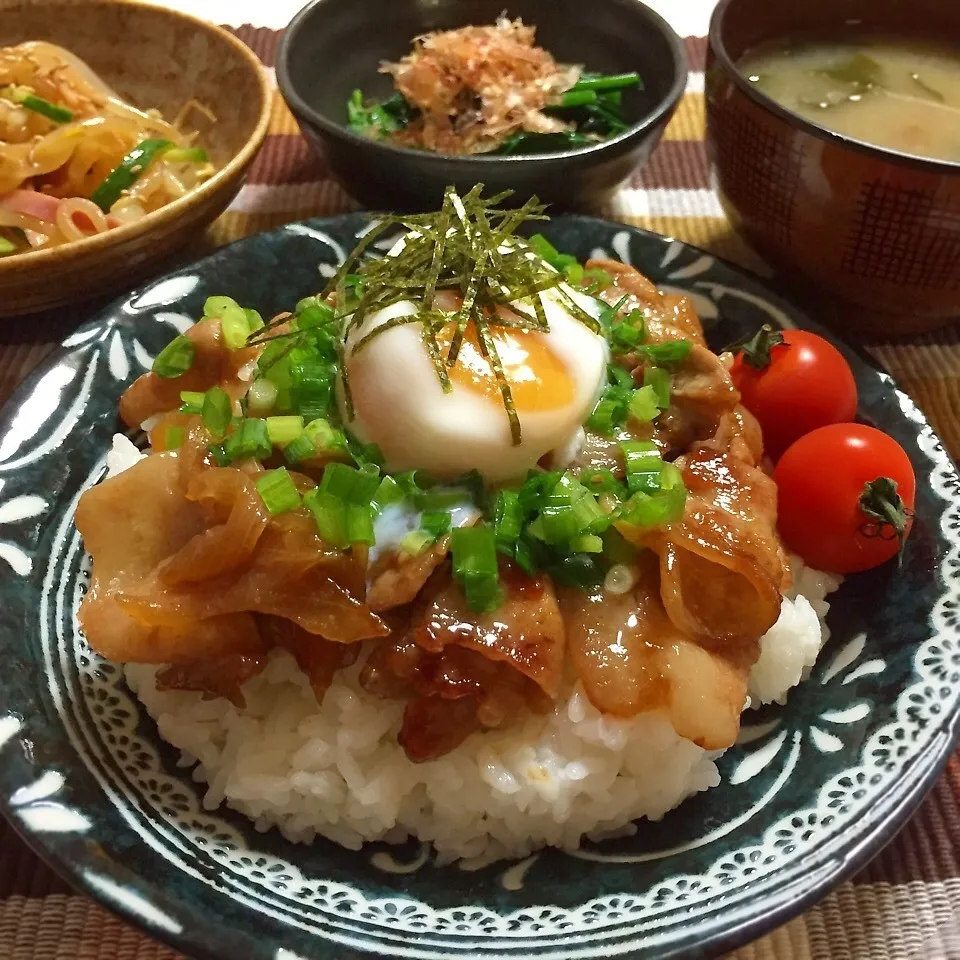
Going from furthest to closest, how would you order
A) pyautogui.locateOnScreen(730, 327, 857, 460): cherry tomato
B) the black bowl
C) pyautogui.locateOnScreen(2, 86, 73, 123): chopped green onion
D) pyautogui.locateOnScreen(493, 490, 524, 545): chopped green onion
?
pyautogui.locateOnScreen(2, 86, 73, 123): chopped green onion
the black bowl
pyautogui.locateOnScreen(730, 327, 857, 460): cherry tomato
pyautogui.locateOnScreen(493, 490, 524, 545): chopped green onion

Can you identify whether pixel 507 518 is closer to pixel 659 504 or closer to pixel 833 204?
pixel 659 504

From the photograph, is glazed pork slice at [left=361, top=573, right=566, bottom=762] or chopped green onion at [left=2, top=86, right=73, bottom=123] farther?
chopped green onion at [left=2, top=86, right=73, bottom=123]

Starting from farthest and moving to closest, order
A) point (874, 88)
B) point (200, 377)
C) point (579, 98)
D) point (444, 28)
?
point (444, 28)
point (579, 98)
point (874, 88)
point (200, 377)

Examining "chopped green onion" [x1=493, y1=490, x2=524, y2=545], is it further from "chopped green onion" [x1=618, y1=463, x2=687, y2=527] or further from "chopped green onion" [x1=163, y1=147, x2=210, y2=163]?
"chopped green onion" [x1=163, y1=147, x2=210, y2=163]

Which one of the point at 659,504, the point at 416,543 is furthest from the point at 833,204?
the point at 416,543

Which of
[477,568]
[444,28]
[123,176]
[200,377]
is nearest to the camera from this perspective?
[477,568]

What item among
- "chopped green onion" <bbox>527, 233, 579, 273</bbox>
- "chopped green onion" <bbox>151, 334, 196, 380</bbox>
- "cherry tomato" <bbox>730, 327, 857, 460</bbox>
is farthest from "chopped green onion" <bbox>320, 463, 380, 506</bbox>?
"cherry tomato" <bbox>730, 327, 857, 460</bbox>

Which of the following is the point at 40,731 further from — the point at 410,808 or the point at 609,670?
the point at 609,670

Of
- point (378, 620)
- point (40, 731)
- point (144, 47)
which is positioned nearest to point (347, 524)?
point (378, 620)
